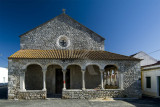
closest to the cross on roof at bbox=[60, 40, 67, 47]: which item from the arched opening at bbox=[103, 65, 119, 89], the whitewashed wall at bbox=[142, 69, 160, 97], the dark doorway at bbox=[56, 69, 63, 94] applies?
the dark doorway at bbox=[56, 69, 63, 94]

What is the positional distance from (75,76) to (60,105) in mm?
4451

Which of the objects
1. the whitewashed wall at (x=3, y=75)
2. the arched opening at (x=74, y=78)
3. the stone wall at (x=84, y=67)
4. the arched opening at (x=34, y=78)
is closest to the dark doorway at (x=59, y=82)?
the arched opening at (x=74, y=78)

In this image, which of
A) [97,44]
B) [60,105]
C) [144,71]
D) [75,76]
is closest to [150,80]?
[144,71]

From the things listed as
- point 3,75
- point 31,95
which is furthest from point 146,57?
point 3,75

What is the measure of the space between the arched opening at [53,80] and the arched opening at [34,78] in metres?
0.74

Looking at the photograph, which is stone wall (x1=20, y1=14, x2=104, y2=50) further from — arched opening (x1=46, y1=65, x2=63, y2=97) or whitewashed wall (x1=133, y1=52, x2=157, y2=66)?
whitewashed wall (x1=133, y1=52, x2=157, y2=66)

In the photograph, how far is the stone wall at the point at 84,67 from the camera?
10.1 m

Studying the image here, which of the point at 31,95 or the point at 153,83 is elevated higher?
the point at 153,83

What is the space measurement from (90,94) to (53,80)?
13.1 feet

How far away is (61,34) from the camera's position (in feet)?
43.4

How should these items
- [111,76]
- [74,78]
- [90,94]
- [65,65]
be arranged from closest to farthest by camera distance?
[90,94]
[65,65]
[74,78]
[111,76]

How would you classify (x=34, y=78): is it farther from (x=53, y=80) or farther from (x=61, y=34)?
(x=61, y=34)

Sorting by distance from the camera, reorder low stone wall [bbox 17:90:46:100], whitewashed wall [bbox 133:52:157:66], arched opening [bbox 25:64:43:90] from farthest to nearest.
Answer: whitewashed wall [bbox 133:52:157:66] → arched opening [bbox 25:64:43:90] → low stone wall [bbox 17:90:46:100]

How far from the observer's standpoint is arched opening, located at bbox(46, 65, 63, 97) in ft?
40.0
